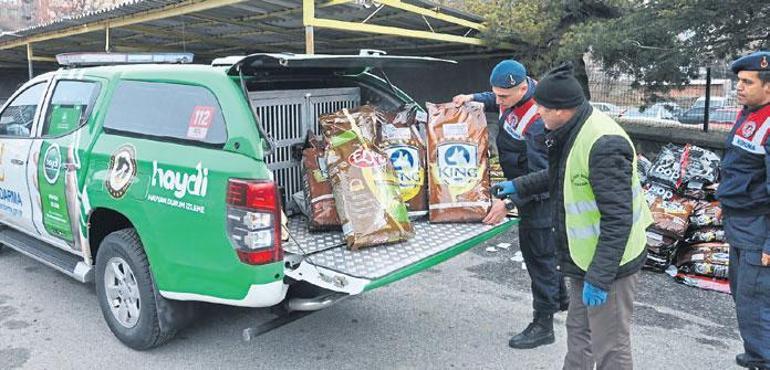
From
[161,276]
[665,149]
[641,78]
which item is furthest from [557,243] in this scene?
[641,78]

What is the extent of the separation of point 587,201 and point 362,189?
1.51 meters

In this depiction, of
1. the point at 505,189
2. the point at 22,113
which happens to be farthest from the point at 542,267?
the point at 22,113

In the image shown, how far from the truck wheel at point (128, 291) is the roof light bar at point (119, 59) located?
1.38m

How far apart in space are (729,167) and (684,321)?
1447mm

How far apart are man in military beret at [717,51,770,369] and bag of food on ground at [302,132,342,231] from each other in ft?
7.91

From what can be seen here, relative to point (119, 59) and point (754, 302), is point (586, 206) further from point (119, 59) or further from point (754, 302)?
point (119, 59)

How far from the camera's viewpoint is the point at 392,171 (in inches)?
155

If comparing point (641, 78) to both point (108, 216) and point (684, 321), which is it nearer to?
point (684, 321)

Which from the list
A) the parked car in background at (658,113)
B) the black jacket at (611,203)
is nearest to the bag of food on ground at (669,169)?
the parked car in background at (658,113)

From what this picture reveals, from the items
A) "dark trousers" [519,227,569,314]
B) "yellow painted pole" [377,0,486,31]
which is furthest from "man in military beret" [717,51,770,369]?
"yellow painted pole" [377,0,486,31]

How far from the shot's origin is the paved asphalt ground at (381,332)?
3629 millimetres

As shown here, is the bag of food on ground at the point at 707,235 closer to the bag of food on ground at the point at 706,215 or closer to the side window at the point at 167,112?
the bag of food on ground at the point at 706,215

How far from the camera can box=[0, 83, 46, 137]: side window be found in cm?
457

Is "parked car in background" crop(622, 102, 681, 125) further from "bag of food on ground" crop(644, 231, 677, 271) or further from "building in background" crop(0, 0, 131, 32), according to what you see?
"building in background" crop(0, 0, 131, 32)
